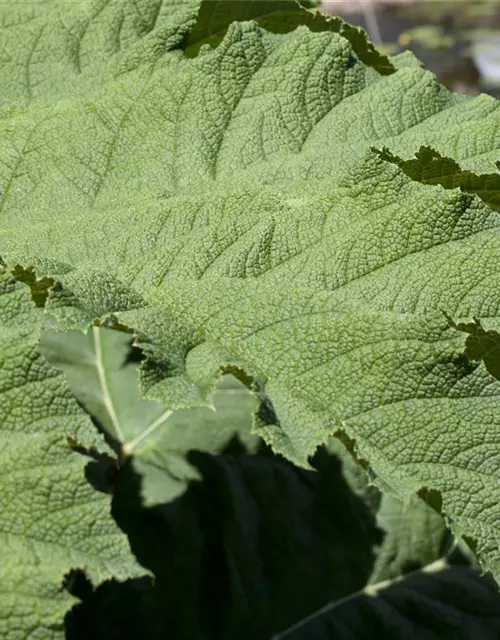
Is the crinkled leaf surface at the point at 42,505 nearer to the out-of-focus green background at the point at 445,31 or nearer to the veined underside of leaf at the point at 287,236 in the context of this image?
the veined underside of leaf at the point at 287,236

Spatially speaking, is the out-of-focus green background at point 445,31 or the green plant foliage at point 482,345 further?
the out-of-focus green background at point 445,31

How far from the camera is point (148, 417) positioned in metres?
2.25

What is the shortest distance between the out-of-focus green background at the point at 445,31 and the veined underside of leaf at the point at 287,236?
6171 millimetres

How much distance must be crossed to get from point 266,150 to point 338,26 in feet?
1.26

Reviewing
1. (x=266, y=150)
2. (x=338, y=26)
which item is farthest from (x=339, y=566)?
(x=338, y=26)

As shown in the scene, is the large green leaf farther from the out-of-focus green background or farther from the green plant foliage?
the out-of-focus green background

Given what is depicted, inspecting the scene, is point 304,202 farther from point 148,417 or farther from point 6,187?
point 148,417

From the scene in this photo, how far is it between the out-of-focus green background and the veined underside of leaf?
6.17m

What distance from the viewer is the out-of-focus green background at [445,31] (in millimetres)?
8688

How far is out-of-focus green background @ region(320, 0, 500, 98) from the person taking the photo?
8.69 m

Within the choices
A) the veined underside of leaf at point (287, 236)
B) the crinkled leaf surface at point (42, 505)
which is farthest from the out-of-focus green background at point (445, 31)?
the crinkled leaf surface at point (42, 505)

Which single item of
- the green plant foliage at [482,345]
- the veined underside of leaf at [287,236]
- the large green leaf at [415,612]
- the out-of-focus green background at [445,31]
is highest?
the out-of-focus green background at [445,31]

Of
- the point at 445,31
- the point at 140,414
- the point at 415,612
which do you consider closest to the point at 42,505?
the point at 140,414

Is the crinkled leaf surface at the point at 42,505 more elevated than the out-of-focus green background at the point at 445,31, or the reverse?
the out-of-focus green background at the point at 445,31
